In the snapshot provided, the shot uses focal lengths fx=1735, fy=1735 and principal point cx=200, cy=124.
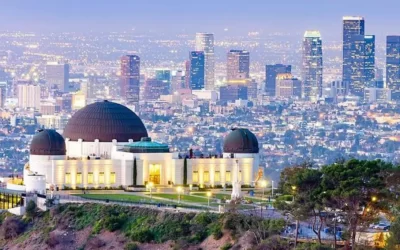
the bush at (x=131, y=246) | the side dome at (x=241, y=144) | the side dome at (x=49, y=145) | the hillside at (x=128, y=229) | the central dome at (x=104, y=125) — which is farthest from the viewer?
the central dome at (x=104, y=125)

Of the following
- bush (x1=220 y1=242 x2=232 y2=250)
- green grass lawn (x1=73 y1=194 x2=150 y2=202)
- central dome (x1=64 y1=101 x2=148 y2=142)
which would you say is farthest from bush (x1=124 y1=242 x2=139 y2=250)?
central dome (x1=64 y1=101 x2=148 y2=142)

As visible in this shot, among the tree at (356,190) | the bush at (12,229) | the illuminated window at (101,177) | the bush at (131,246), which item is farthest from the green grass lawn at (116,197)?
the tree at (356,190)

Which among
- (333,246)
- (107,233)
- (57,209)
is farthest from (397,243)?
(57,209)

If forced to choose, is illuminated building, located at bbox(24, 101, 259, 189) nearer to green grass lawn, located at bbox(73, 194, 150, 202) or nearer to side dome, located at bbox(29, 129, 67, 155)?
side dome, located at bbox(29, 129, 67, 155)

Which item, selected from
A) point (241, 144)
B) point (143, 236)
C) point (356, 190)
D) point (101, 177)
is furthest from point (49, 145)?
point (356, 190)

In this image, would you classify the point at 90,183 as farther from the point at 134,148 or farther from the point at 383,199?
the point at 383,199

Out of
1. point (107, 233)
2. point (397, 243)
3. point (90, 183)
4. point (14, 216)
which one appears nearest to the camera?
point (397, 243)

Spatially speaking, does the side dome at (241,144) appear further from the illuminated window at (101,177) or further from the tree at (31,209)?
the tree at (31,209)
